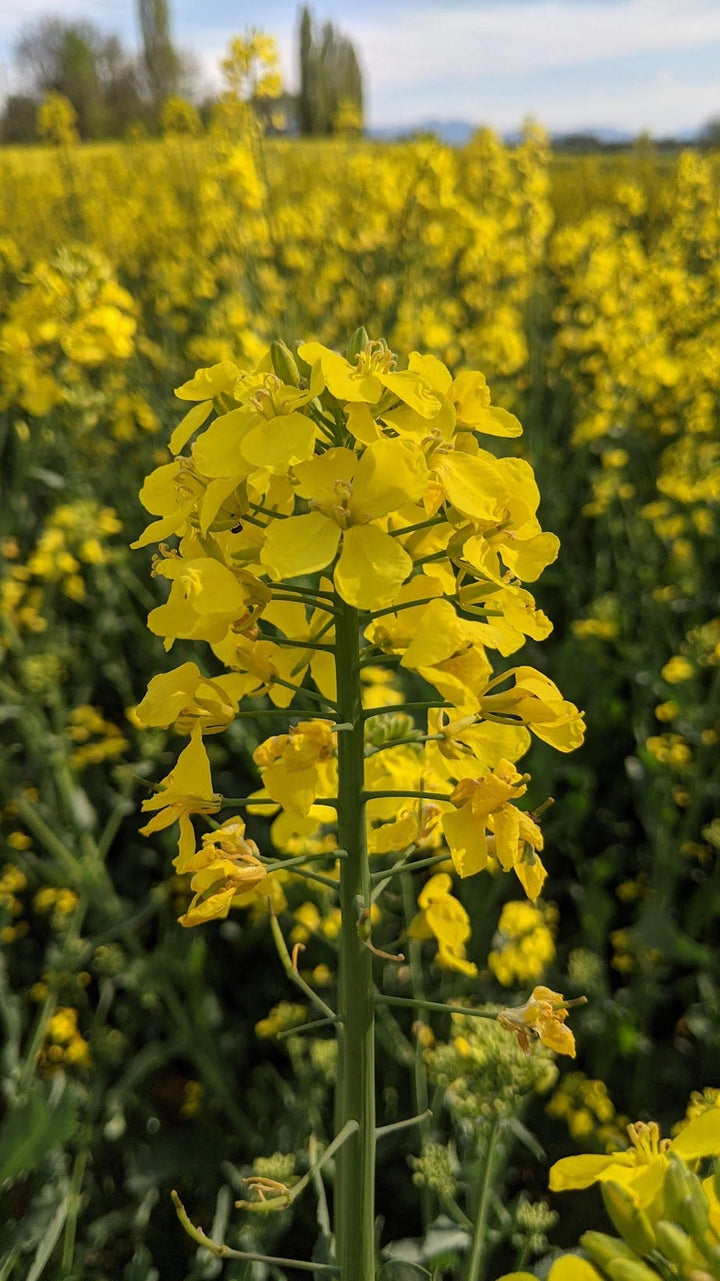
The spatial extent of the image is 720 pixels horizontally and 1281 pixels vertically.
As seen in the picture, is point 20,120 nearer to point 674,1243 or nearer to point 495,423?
point 495,423

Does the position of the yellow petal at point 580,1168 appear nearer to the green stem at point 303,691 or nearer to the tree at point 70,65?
the green stem at point 303,691

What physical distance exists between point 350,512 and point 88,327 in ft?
8.23

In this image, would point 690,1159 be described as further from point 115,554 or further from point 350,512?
point 115,554

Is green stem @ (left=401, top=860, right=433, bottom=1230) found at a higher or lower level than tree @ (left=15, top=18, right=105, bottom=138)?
lower

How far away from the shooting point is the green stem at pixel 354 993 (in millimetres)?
1085

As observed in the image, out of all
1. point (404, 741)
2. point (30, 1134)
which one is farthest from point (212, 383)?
point (30, 1134)

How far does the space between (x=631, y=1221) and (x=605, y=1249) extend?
0.04 m

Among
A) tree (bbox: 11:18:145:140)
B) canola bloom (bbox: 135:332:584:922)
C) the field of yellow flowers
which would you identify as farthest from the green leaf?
tree (bbox: 11:18:145:140)

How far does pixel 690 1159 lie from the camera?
893 millimetres

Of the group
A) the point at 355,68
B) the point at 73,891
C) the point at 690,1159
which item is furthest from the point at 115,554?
the point at 355,68

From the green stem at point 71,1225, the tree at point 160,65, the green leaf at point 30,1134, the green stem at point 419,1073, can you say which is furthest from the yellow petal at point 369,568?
the tree at point 160,65

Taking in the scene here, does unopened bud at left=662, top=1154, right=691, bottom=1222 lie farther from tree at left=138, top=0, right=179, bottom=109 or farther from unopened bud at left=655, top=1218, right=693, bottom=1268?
tree at left=138, top=0, right=179, bottom=109

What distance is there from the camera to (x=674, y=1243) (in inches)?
30.1

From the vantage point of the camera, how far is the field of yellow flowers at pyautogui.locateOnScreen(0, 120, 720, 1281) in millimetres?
2393
